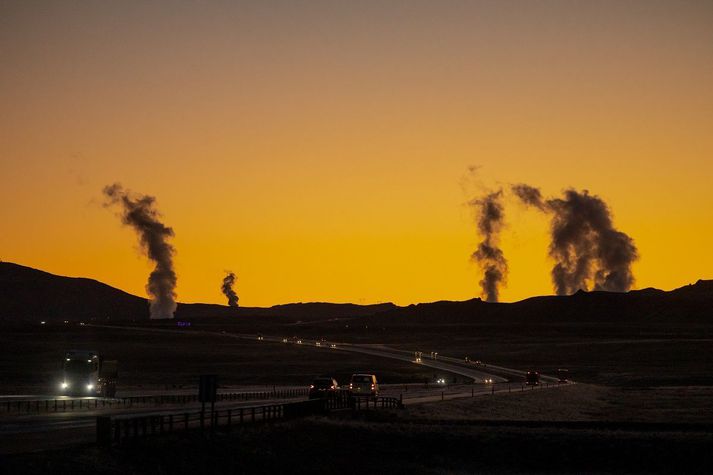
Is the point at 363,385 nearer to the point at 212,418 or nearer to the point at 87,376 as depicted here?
the point at 87,376

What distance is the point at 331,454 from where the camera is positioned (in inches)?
1861

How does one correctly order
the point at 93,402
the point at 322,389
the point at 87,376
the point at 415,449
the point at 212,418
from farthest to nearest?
the point at 87,376, the point at 322,389, the point at 93,402, the point at 415,449, the point at 212,418

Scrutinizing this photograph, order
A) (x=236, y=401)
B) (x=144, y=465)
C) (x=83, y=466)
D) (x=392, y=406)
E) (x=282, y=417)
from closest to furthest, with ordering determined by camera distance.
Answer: (x=83, y=466) < (x=144, y=465) < (x=282, y=417) < (x=392, y=406) < (x=236, y=401)

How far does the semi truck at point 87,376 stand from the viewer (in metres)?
75.4

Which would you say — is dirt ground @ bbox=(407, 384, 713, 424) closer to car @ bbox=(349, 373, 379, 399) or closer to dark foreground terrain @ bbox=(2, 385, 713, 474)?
dark foreground terrain @ bbox=(2, 385, 713, 474)

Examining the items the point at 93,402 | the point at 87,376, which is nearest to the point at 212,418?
the point at 93,402

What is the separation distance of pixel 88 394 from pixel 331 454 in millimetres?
32759

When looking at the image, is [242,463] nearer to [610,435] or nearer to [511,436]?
[511,436]

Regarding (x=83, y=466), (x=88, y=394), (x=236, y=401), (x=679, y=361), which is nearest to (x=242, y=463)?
(x=83, y=466)

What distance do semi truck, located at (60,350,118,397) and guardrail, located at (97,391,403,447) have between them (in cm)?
1721

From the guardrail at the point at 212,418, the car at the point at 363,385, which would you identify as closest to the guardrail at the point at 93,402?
the car at the point at 363,385

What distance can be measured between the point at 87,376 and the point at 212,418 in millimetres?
35902

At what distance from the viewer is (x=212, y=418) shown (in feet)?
139

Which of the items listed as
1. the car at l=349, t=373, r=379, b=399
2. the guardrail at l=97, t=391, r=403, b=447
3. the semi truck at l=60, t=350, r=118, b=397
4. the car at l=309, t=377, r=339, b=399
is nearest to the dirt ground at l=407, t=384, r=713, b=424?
the guardrail at l=97, t=391, r=403, b=447
